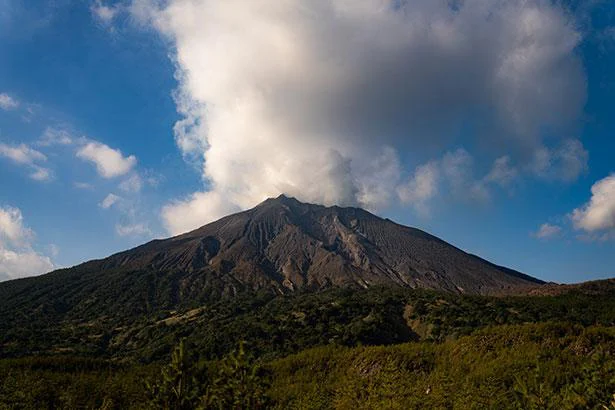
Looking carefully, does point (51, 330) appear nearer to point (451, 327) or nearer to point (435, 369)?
point (451, 327)

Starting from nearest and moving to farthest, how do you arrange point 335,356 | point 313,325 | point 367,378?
point 367,378 → point 335,356 → point 313,325

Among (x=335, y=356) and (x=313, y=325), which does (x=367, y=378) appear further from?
(x=313, y=325)

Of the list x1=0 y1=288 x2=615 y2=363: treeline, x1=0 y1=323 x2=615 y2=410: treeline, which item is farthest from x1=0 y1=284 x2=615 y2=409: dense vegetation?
x1=0 y1=288 x2=615 y2=363: treeline

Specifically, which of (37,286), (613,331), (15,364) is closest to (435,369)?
(613,331)

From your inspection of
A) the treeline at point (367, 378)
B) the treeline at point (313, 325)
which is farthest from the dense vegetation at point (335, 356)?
the treeline at point (313, 325)

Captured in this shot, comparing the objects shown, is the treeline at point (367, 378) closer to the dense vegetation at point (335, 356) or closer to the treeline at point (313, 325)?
the dense vegetation at point (335, 356)

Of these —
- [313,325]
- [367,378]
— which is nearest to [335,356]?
[367,378]

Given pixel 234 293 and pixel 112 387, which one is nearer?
pixel 112 387

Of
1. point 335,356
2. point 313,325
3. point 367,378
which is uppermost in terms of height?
point 313,325

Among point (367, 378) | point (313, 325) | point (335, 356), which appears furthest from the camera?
point (313, 325)
